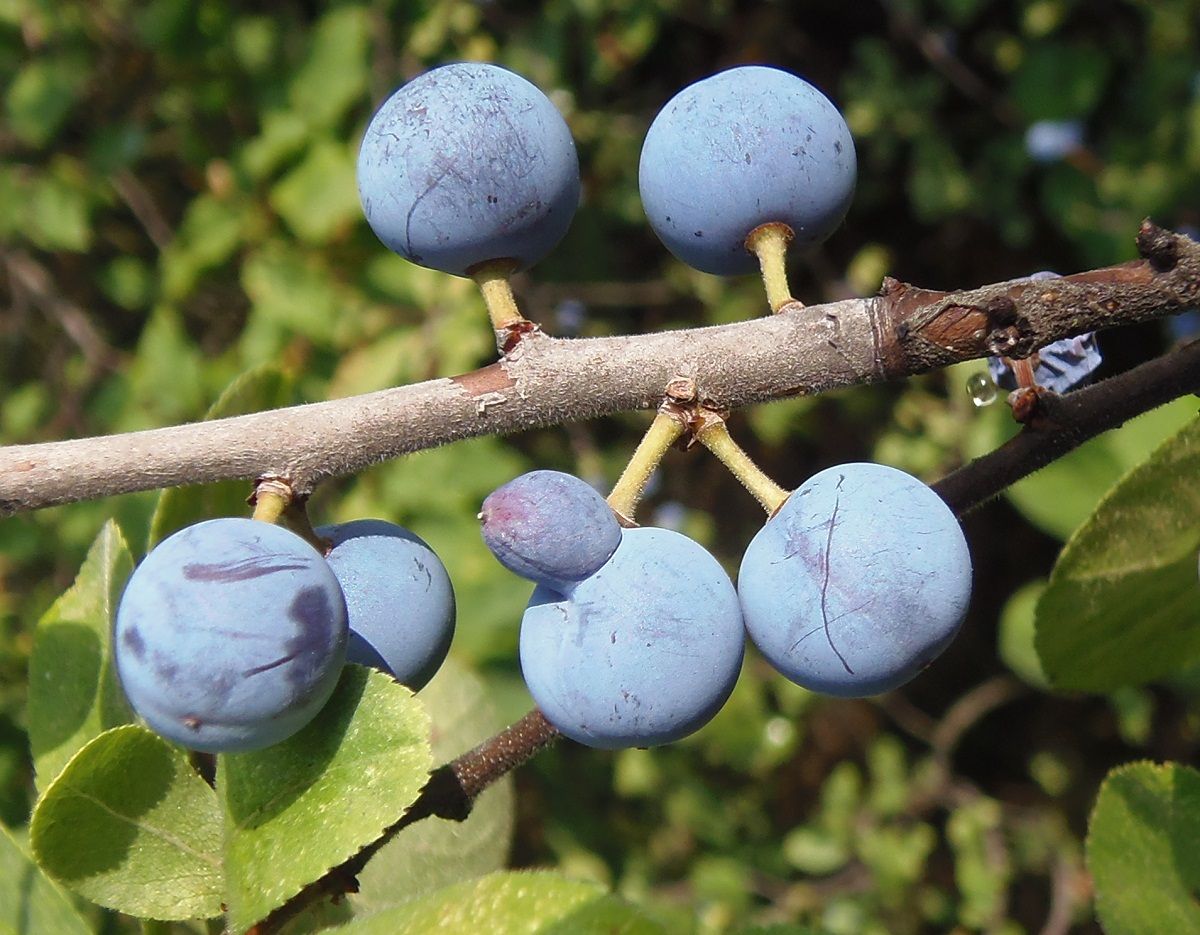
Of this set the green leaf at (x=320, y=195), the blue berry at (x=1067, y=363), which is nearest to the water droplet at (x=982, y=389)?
the blue berry at (x=1067, y=363)

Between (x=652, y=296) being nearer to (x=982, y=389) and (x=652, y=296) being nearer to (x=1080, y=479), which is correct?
(x=1080, y=479)

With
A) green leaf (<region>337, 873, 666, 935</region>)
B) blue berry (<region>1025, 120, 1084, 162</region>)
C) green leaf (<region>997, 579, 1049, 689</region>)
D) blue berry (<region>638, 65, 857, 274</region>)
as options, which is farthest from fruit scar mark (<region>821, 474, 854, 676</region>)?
blue berry (<region>1025, 120, 1084, 162</region>)

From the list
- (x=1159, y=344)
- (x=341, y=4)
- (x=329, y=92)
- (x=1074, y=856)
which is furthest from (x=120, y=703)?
(x=1159, y=344)

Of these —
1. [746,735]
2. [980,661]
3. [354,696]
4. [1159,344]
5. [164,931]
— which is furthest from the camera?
[980,661]

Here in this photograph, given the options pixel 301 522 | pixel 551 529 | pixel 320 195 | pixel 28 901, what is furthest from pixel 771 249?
pixel 320 195

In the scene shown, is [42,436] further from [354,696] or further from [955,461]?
[354,696]

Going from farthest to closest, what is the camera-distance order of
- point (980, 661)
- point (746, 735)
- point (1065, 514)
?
point (980, 661), point (746, 735), point (1065, 514)

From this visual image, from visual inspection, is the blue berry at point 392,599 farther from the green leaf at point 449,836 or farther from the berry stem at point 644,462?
the green leaf at point 449,836
